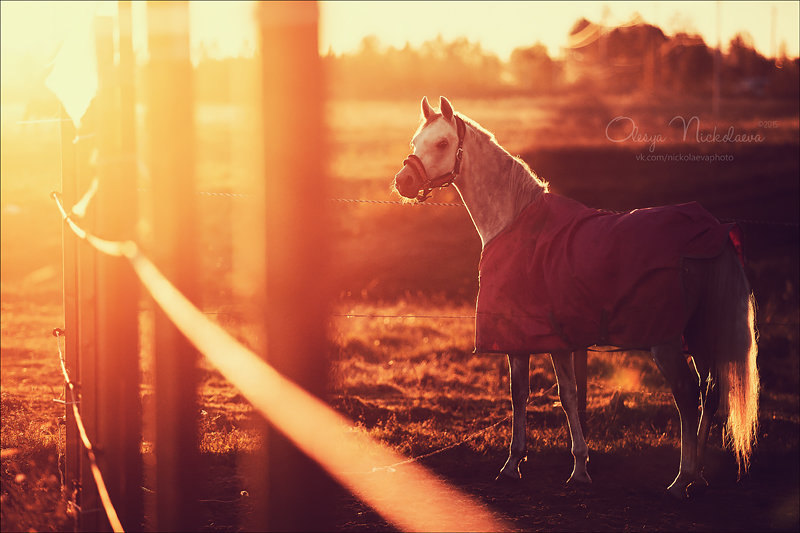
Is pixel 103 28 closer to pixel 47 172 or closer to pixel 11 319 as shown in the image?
pixel 11 319

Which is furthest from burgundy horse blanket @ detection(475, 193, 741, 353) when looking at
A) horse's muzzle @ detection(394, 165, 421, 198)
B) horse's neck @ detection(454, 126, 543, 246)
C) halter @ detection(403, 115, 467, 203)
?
horse's muzzle @ detection(394, 165, 421, 198)

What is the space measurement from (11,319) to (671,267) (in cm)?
1204

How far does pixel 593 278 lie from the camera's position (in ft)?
17.8

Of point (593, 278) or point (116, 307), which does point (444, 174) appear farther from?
point (116, 307)

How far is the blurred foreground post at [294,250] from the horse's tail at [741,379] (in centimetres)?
379

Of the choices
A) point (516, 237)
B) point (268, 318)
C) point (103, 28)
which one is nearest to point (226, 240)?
point (516, 237)

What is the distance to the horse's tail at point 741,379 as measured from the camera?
17.5ft

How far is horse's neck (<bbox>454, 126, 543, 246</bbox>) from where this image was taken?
18.9 feet

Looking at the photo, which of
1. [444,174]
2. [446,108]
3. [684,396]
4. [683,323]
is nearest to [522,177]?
[444,174]

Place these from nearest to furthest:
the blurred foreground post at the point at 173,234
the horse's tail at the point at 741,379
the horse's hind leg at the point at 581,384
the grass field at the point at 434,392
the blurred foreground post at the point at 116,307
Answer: the blurred foreground post at the point at 173,234 < the blurred foreground post at the point at 116,307 < the grass field at the point at 434,392 < the horse's tail at the point at 741,379 < the horse's hind leg at the point at 581,384

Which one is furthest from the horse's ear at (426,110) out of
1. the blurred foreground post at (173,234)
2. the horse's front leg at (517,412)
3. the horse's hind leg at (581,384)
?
the blurred foreground post at (173,234)

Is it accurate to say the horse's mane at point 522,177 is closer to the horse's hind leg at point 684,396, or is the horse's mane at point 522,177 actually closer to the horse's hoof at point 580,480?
the horse's hind leg at point 684,396

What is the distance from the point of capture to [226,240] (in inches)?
872

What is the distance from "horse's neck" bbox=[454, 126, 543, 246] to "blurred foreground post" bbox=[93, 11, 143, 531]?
274 cm
